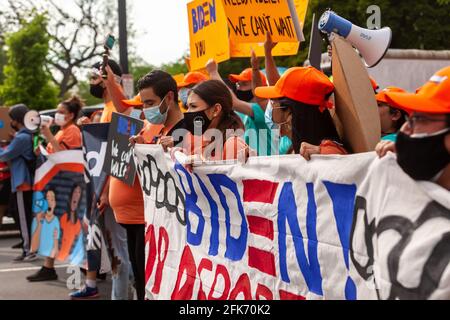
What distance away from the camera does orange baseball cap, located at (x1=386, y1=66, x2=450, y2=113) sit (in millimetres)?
2312

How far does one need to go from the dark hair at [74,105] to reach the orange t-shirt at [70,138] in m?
0.13

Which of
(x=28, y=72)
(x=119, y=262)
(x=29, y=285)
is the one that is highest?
(x=28, y=72)

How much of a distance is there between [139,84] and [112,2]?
3817 centimetres

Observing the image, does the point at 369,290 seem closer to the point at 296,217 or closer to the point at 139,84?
the point at 296,217

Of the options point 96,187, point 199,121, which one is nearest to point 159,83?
point 199,121

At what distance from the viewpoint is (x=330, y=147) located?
3.33 metres

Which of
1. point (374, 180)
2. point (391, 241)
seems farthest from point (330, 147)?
point (391, 241)

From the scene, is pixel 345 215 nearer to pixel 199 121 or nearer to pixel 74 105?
pixel 199 121

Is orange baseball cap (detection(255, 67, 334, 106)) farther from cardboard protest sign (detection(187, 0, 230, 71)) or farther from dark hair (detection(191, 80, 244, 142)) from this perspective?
cardboard protest sign (detection(187, 0, 230, 71))

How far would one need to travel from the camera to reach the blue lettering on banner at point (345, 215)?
275 centimetres

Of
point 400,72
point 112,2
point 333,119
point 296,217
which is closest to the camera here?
point 296,217

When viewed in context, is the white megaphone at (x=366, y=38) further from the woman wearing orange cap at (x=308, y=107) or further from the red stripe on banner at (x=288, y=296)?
the red stripe on banner at (x=288, y=296)

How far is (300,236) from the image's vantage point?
3105 millimetres

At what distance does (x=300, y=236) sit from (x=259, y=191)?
0.46m
